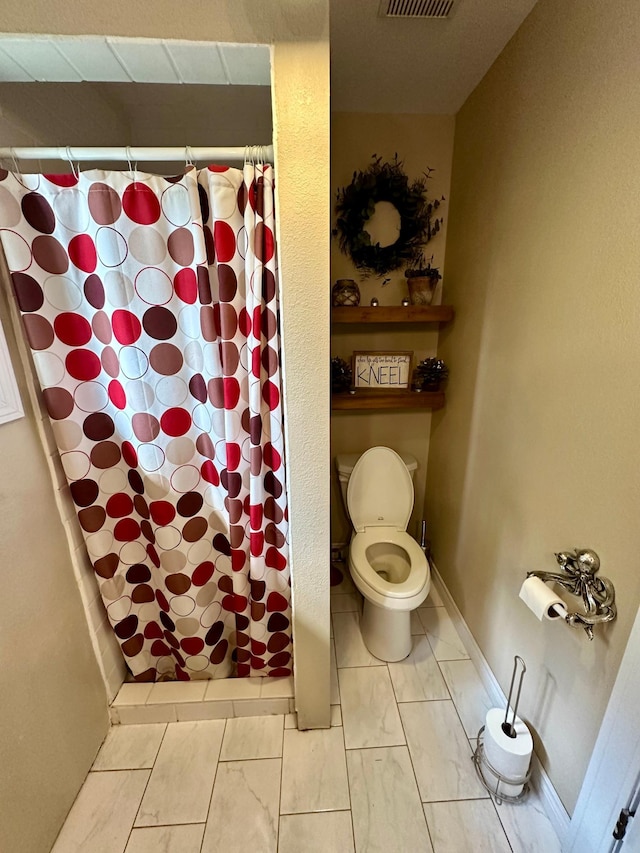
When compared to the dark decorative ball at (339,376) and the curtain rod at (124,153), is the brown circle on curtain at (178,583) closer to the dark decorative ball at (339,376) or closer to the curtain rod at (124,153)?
the dark decorative ball at (339,376)

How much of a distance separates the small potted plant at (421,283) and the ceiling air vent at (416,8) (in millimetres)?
831

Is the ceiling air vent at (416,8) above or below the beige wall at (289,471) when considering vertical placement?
Answer: above

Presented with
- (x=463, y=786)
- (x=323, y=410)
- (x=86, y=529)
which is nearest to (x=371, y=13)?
(x=323, y=410)

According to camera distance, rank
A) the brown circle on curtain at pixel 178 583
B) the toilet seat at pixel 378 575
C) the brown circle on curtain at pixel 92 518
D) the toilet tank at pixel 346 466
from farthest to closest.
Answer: the toilet tank at pixel 346 466, the toilet seat at pixel 378 575, the brown circle on curtain at pixel 178 583, the brown circle on curtain at pixel 92 518

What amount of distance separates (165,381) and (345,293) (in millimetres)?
999

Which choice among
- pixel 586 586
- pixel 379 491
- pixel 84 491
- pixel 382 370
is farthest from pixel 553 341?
pixel 84 491

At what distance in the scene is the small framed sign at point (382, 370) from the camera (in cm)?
197

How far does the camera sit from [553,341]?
111 cm

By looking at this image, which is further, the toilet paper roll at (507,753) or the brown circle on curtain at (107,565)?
the brown circle on curtain at (107,565)

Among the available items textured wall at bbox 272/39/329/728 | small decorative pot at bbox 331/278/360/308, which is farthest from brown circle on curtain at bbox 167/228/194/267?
small decorative pot at bbox 331/278/360/308

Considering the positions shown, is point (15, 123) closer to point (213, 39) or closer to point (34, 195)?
point (34, 195)

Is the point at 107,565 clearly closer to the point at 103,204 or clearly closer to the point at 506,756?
the point at 103,204

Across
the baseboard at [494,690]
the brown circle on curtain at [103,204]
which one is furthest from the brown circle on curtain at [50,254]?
the baseboard at [494,690]

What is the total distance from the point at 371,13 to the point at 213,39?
25.9 inches
